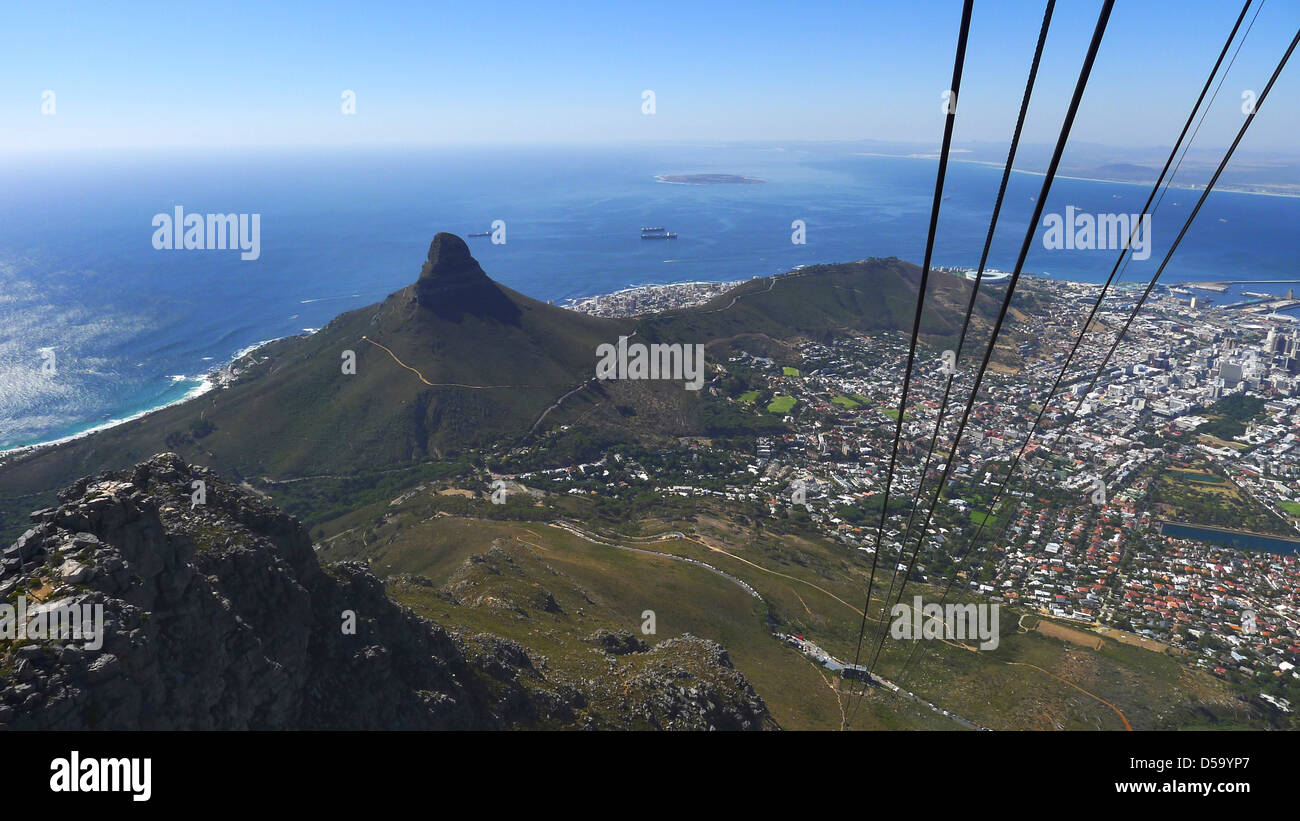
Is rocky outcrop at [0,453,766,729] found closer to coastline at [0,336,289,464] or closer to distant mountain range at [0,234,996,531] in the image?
distant mountain range at [0,234,996,531]

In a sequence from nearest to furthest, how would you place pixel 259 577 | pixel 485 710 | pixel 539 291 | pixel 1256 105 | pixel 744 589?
1. pixel 1256 105
2. pixel 259 577
3. pixel 485 710
4. pixel 744 589
5. pixel 539 291

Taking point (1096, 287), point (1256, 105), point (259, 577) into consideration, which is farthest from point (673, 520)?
point (1096, 287)

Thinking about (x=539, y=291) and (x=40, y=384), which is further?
(x=539, y=291)

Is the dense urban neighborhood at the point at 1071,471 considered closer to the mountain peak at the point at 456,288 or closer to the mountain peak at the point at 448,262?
the mountain peak at the point at 456,288

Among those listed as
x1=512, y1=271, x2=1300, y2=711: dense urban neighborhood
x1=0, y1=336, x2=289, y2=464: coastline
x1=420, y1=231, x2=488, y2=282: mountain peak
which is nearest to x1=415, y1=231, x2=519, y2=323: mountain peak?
x1=420, y1=231, x2=488, y2=282: mountain peak

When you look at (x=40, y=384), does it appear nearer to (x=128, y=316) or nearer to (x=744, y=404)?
(x=128, y=316)

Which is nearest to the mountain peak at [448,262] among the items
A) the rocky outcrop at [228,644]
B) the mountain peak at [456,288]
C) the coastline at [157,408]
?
the mountain peak at [456,288]
